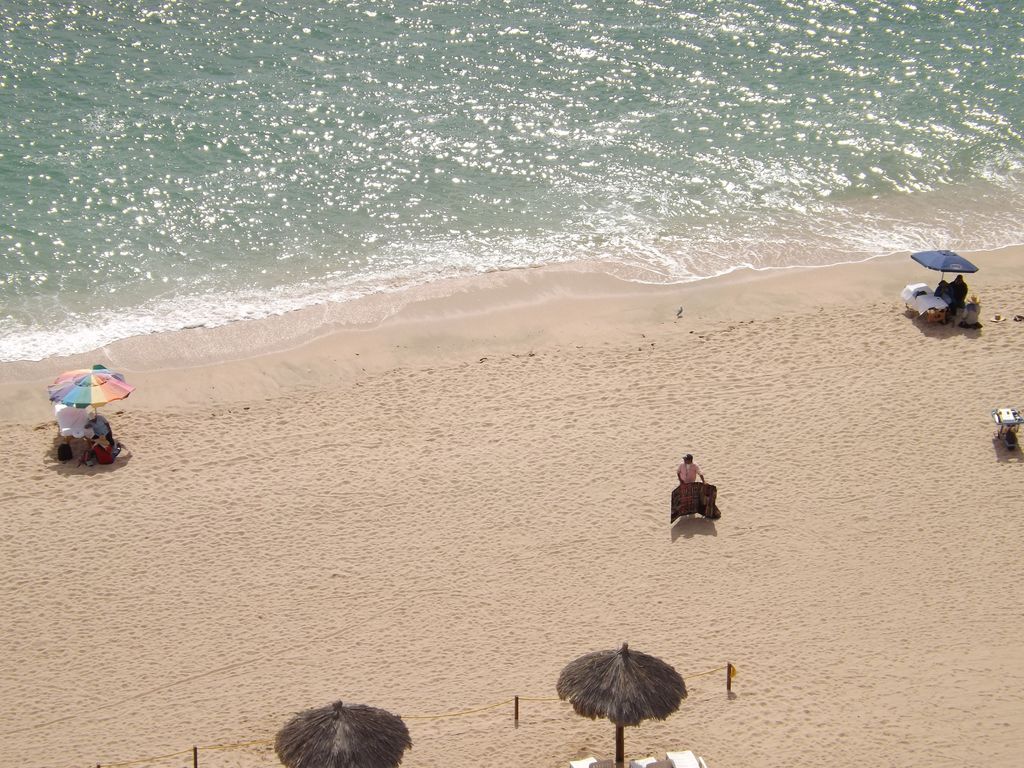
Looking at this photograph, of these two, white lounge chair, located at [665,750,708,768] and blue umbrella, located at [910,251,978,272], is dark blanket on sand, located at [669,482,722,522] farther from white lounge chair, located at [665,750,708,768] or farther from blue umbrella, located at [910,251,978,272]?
blue umbrella, located at [910,251,978,272]

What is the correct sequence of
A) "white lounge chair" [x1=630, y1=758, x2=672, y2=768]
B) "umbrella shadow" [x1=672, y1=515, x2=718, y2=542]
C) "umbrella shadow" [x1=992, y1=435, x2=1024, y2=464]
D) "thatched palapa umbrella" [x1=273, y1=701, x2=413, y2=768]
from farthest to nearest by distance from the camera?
"umbrella shadow" [x1=992, y1=435, x2=1024, y2=464] → "umbrella shadow" [x1=672, y1=515, x2=718, y2=542] → "white lounge chair" [x1=630, y1=758, x2=672, y2=768] → "thatched palapa umbrella" [x1=273, y1=701, x2=413, y2=768]

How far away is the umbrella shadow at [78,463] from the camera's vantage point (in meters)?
18.9

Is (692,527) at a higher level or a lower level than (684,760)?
higher

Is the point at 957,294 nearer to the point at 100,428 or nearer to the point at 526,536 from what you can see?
the point at 526,536

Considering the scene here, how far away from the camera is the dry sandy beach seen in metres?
14.5

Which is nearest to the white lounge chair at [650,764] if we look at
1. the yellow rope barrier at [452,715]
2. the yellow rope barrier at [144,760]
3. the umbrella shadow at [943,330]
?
the yellow rope barrier at [452,715]

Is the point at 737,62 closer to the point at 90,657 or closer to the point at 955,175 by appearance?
the point at 955,175

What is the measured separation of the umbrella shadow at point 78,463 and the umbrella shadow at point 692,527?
7667 mm

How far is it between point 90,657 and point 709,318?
37.7 feet

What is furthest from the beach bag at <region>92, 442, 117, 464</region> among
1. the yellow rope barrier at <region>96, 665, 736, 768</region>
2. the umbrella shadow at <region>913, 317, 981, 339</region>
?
the umbrella shadow at <region>913, 317, 981, 339</region>

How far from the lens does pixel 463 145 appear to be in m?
28.5

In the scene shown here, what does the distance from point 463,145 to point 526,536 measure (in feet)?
43.2

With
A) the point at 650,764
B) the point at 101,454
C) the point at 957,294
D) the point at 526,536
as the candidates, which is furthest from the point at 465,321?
the point at 650,764

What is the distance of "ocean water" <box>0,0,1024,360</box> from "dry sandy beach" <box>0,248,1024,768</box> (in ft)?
7.61
